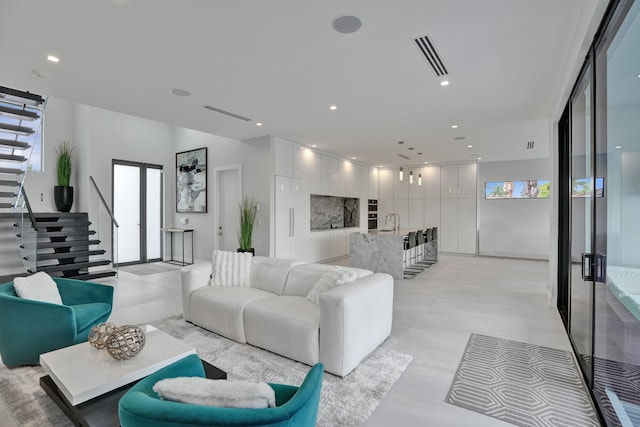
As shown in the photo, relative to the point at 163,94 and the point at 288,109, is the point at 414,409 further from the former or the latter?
the point at 163,94

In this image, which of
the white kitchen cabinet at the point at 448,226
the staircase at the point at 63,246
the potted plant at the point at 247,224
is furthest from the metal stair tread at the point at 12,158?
the white kitchen cabinet at the point at 448,226

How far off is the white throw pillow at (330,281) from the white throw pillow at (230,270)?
97 centimetres

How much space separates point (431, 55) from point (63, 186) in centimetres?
685

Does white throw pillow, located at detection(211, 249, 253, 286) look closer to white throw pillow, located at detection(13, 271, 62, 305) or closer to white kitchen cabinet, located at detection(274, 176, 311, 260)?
white throw pillow, located at detection(13, 271, 62, 305)

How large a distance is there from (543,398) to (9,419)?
132 inches

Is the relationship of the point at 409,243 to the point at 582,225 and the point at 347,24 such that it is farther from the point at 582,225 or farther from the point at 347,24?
the point at 347,24

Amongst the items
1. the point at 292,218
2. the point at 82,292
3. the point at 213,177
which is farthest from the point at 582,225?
the point at 213,177

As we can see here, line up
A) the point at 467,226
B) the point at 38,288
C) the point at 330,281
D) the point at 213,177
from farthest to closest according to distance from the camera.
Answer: the point at 467,226 → the point at 213,177 → the point at 330,281 → the point at 38,288

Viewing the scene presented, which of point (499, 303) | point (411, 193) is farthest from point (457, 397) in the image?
point (411, 193)

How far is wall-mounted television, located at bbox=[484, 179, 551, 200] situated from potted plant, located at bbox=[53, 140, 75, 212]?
32.1ft

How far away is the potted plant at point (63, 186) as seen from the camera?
20.1 ft

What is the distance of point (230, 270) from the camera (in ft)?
11.6

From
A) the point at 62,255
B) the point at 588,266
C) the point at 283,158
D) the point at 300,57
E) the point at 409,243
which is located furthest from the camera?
the point at 283,158

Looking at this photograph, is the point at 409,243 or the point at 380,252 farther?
the point at 409,243
